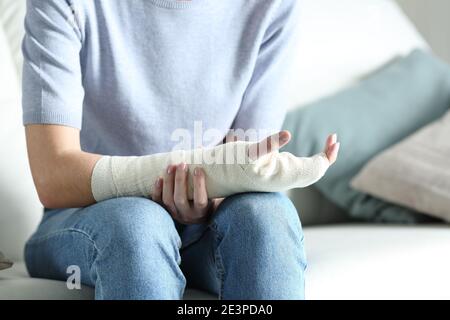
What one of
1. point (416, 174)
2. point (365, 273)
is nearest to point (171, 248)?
point (365, 273)

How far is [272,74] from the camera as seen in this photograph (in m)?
1.50

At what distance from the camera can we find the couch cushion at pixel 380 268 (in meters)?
1.38

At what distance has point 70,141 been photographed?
1259 mm

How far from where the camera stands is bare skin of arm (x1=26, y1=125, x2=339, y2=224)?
118 cm

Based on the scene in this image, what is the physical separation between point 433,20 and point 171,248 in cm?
210

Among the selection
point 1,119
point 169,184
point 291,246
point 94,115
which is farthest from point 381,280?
point 1,119

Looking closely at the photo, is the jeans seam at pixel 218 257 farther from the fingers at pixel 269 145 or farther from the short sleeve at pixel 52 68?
the short sleeve at pixel 52 68

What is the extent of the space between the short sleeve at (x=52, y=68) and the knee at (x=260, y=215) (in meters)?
0.29

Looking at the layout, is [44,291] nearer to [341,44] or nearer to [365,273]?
[365,273]

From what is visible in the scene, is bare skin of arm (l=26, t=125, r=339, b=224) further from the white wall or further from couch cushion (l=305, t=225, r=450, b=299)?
the white wall

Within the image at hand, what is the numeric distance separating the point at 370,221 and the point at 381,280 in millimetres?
543

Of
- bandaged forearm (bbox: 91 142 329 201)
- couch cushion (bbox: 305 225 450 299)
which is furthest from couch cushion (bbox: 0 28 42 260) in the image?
couch cushion (bbox: 305 225 450 299)

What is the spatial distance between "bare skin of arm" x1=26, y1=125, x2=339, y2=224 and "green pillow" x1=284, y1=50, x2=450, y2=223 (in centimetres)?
70

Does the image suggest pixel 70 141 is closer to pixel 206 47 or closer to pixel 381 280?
pixel 206 47
